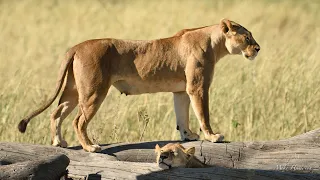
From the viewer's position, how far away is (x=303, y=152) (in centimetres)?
714

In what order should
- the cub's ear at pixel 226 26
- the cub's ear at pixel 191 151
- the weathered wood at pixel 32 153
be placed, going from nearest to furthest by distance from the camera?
the cub's ear at pixel 191 151
the weathered wood at pixel 32 153
the cub's ear at pixel 226 26

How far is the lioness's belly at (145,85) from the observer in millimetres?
7473

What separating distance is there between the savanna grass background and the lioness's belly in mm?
815

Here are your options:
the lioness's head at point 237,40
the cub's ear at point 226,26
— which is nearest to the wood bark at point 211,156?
the lioness's head at point 237,40

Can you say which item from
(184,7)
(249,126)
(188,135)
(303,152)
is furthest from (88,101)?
(184,7)

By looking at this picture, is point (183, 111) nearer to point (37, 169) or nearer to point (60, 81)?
point (60, 81)

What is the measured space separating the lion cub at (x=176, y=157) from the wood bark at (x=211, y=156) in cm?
8

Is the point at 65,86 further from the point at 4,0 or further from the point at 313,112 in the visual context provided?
the point at 4,0

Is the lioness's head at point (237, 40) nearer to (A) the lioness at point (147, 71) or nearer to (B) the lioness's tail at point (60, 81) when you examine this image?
(A) the lioness at point (147, 71)

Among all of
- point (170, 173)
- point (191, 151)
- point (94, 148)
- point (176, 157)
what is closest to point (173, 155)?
point (176, 157)

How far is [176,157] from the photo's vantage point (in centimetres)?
654

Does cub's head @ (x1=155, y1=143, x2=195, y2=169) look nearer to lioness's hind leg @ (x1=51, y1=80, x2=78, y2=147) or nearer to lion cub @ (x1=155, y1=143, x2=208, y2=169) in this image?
lion cub @ (x1=155, y1=143, x2=208, y2=169)

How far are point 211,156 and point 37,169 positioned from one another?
160 centimetres

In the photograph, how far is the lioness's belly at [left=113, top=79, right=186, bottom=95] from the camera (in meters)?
7.47
